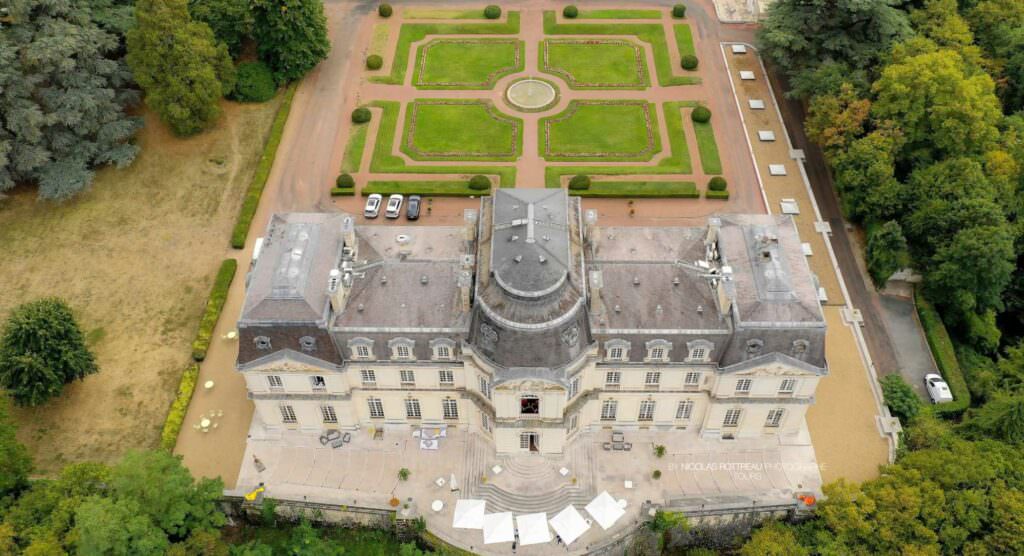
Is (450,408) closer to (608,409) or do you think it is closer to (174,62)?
(608,409)

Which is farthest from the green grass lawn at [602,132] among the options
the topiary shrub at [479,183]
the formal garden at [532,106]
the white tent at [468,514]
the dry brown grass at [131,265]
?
the white tent at [468,514]

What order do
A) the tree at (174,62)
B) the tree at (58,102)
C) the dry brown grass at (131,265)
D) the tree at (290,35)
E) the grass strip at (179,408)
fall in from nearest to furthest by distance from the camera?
1. the grass strip at (179,408)
2. the dry brown grass at (131,265)
3. the tree at (58,102)
4. the tree at (174,62)
5. the tree at (290,35)

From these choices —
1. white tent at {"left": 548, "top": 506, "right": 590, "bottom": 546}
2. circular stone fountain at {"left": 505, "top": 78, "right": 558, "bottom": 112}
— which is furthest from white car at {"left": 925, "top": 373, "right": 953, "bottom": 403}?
circular stone fountain at {"left": 505, "top": 78, "right": 558, "bottom": 112}

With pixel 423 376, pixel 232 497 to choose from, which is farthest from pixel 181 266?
pixel 423 376

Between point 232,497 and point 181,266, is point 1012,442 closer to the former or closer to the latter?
point 232,497

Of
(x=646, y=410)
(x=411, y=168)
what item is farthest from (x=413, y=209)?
(x=646, y=410)

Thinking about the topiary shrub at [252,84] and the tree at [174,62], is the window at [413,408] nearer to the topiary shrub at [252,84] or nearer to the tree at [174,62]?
the tree at [174,62]
